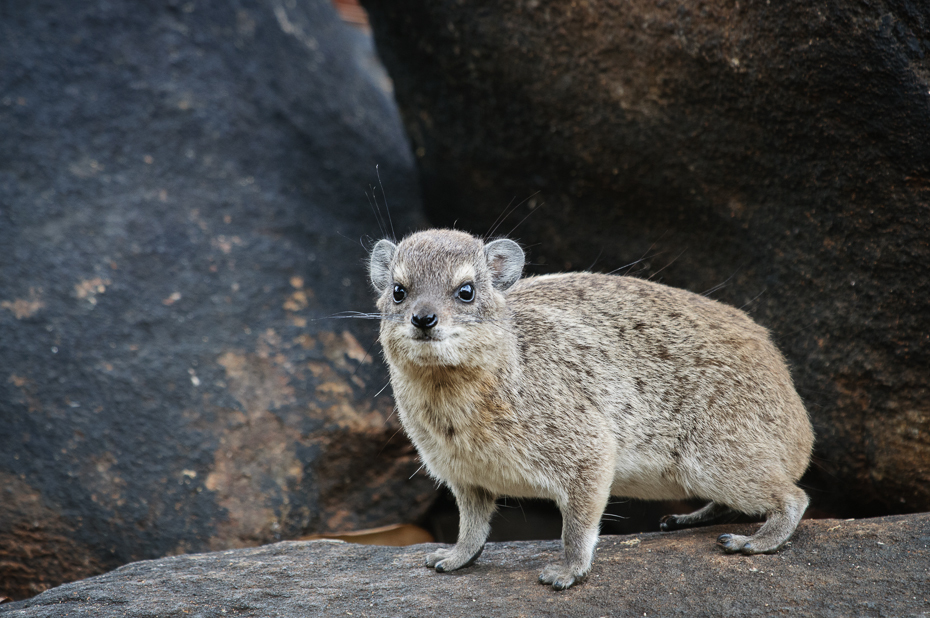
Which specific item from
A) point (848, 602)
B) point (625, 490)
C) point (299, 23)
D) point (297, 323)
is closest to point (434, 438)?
point (625, 490)

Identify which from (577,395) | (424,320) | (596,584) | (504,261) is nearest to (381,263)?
(504,261)

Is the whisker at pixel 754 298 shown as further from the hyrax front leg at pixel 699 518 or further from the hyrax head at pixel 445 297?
the hyrax head at pixel 445 297

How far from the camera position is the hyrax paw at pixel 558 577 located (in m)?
5.05

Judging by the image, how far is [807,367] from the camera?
672 cm

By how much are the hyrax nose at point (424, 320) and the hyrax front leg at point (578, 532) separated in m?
1.55

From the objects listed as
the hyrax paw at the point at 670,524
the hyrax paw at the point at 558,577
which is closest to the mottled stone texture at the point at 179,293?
the hyrax paw at the point at 670,524

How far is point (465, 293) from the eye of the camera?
5.28 metres

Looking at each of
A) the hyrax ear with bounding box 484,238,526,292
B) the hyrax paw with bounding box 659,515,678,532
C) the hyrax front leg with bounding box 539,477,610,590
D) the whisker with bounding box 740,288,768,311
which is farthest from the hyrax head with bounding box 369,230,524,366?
the whisker with bounding box 740,288,768,311

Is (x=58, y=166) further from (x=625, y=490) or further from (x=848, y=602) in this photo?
(x=848, y=602)

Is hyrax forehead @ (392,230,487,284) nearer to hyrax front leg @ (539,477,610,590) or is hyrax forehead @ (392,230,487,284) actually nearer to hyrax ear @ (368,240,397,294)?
hyrax ear @ (368,240,397,294)

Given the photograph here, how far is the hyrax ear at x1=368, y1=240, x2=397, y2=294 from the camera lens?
19.5 ft

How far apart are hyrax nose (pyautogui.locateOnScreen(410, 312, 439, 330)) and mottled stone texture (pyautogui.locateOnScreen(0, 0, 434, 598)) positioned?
336 cm

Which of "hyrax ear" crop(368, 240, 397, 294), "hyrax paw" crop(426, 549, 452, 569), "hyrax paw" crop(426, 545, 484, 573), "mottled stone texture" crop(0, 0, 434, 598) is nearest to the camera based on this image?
"hyrax paw" crop(426, 545, 484, 573)

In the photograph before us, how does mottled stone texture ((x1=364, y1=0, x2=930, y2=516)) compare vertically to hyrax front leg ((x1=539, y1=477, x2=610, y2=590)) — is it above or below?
above
